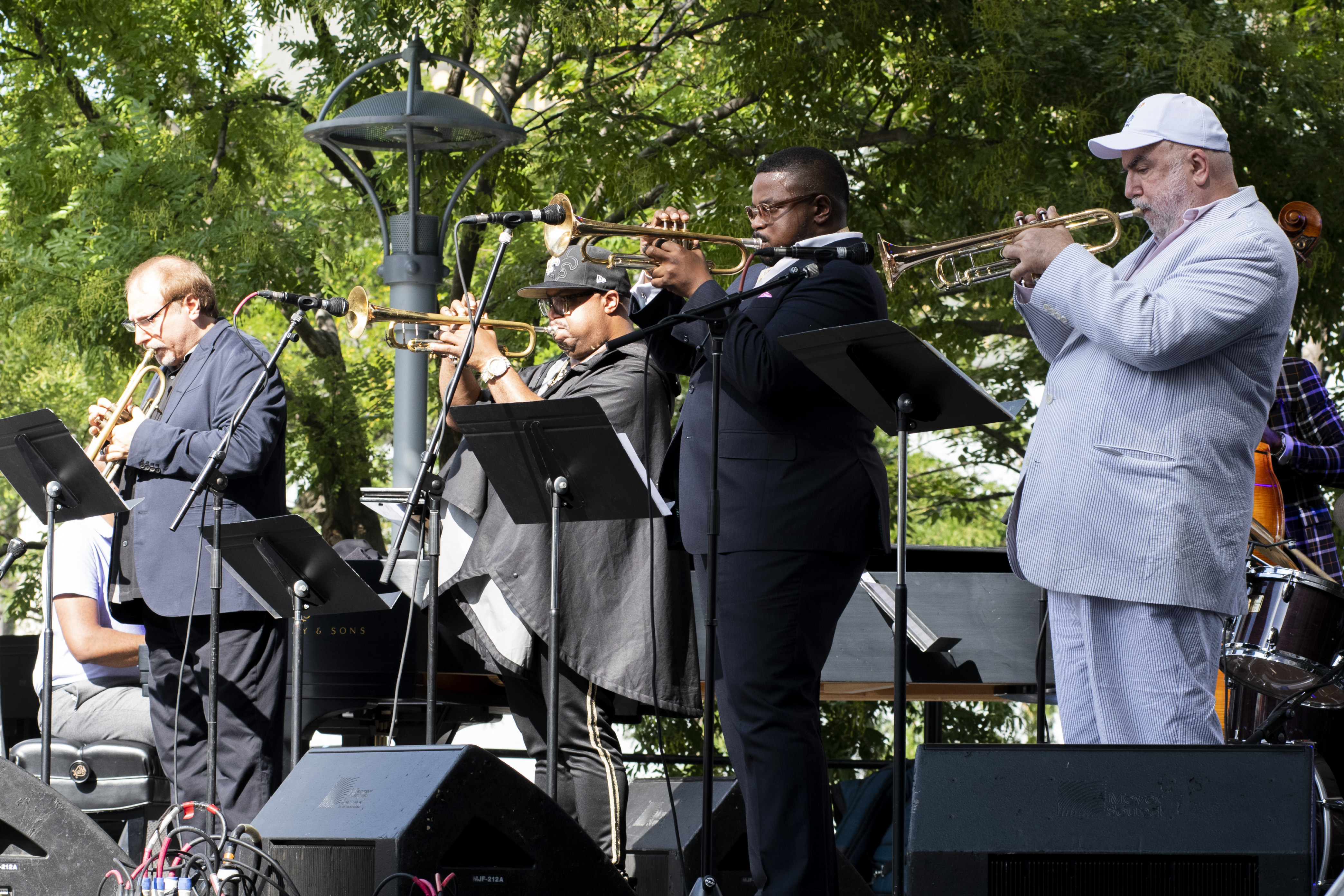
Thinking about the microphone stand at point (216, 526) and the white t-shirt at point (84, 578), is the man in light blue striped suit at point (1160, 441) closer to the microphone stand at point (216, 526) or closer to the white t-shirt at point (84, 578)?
the microphone stand at point (216, 526)

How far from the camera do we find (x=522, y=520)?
382 cm

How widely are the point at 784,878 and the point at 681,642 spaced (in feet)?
3.89

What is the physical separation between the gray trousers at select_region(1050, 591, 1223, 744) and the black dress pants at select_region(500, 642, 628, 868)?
4.98ft

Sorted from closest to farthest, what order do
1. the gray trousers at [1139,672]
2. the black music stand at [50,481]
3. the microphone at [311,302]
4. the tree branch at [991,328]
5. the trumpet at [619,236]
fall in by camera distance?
1. the gray trousers at [1139,672]
2. the trumpet at [619,236]
3. the microphone at [311,302]
4. the black music stand at [50,481]
5. the tree branch at [991,328]

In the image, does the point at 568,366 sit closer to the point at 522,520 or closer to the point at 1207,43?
the point at 522,520

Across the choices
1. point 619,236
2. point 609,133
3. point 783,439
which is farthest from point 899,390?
point 609,133

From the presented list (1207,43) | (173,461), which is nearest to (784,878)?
(173,461)

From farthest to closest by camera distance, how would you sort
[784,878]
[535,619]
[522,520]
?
[535,619]
[522,520]
[784,878]

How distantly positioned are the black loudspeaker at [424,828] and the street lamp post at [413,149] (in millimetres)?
2344

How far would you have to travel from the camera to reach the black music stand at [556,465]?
11.5 feet

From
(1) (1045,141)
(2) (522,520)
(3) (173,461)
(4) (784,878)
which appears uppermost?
(1) (1045,141)

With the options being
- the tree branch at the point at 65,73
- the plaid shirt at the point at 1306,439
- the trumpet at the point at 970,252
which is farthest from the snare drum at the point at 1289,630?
the tree branch at the point at 65,73

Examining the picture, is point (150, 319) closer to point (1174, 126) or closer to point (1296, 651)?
point (1174, 126)

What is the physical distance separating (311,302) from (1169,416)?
2.18 meters
